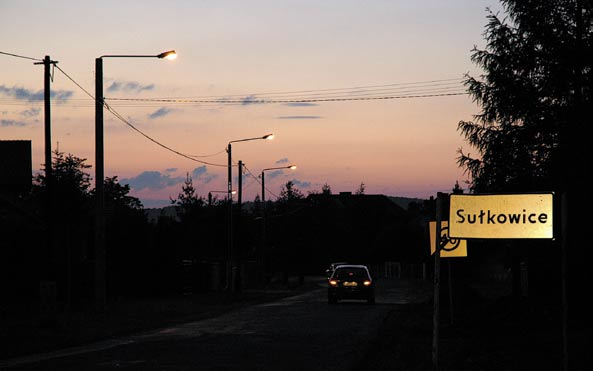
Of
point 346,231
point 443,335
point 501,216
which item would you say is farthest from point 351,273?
point 346,231

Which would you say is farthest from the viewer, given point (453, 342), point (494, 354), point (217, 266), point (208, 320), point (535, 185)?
point (217, 266)

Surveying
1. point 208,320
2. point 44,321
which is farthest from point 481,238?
point 208,320

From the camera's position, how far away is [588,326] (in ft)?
70.3

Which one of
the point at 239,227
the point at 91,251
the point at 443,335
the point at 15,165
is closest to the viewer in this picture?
the point at 443,335

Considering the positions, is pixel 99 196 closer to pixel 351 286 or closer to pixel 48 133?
pixel 48 133

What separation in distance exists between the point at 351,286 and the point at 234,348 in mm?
21069

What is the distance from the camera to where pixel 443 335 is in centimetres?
2078

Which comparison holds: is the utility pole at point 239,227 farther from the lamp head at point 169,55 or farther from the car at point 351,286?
the lamp head at point 169,55

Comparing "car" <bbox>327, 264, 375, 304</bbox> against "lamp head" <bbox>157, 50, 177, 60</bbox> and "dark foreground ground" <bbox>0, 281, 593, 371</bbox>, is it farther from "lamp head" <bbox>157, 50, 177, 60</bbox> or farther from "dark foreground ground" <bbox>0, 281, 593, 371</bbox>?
"lamp head" <bbox>157, 50, 177, 60</bbox>

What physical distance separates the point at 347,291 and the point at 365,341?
19.0 meters

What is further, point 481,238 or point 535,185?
point 535,185

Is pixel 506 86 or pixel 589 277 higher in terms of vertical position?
pixel 506 86

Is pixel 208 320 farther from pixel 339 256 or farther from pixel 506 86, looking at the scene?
pixel 339 256

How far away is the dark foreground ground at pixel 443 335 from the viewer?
15.4m
